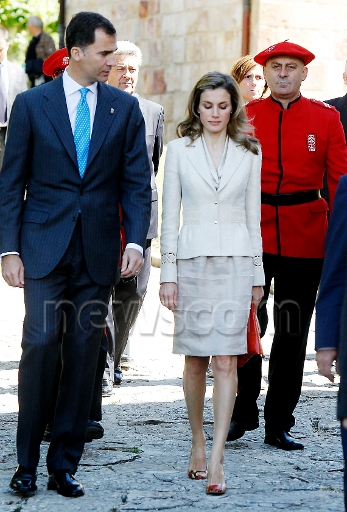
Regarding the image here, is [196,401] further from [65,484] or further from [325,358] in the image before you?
[325,358]

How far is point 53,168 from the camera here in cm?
524

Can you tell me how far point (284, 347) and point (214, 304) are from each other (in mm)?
926

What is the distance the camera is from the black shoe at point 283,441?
615 cm

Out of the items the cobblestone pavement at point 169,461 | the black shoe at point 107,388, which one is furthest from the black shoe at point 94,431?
the black shoe at point 107,388

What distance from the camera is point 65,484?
5.21 metres

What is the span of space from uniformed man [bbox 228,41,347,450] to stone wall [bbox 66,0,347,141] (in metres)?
11.4

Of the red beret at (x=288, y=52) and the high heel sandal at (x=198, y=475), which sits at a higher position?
the red beret at (x=288, y=52)

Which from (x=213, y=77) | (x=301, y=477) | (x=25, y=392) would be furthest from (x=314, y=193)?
(x=25, y=392)

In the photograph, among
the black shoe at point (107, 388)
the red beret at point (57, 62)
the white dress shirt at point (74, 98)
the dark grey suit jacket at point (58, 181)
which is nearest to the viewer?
the dark grey suit jacket at point (58, 181)

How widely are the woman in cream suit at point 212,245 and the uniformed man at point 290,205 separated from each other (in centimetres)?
50

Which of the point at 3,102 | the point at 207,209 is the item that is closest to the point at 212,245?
the point at 207,209

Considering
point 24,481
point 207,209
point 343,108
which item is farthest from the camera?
point 343,108

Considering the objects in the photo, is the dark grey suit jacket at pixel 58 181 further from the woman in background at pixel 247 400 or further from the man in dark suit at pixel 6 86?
the man in dark suit at pixel 6 86

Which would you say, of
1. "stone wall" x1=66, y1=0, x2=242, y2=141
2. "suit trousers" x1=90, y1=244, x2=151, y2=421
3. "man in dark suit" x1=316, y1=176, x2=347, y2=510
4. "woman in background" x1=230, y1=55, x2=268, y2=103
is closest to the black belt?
"suit trousers" x1=90, y1=244, x2=151, y2=421
